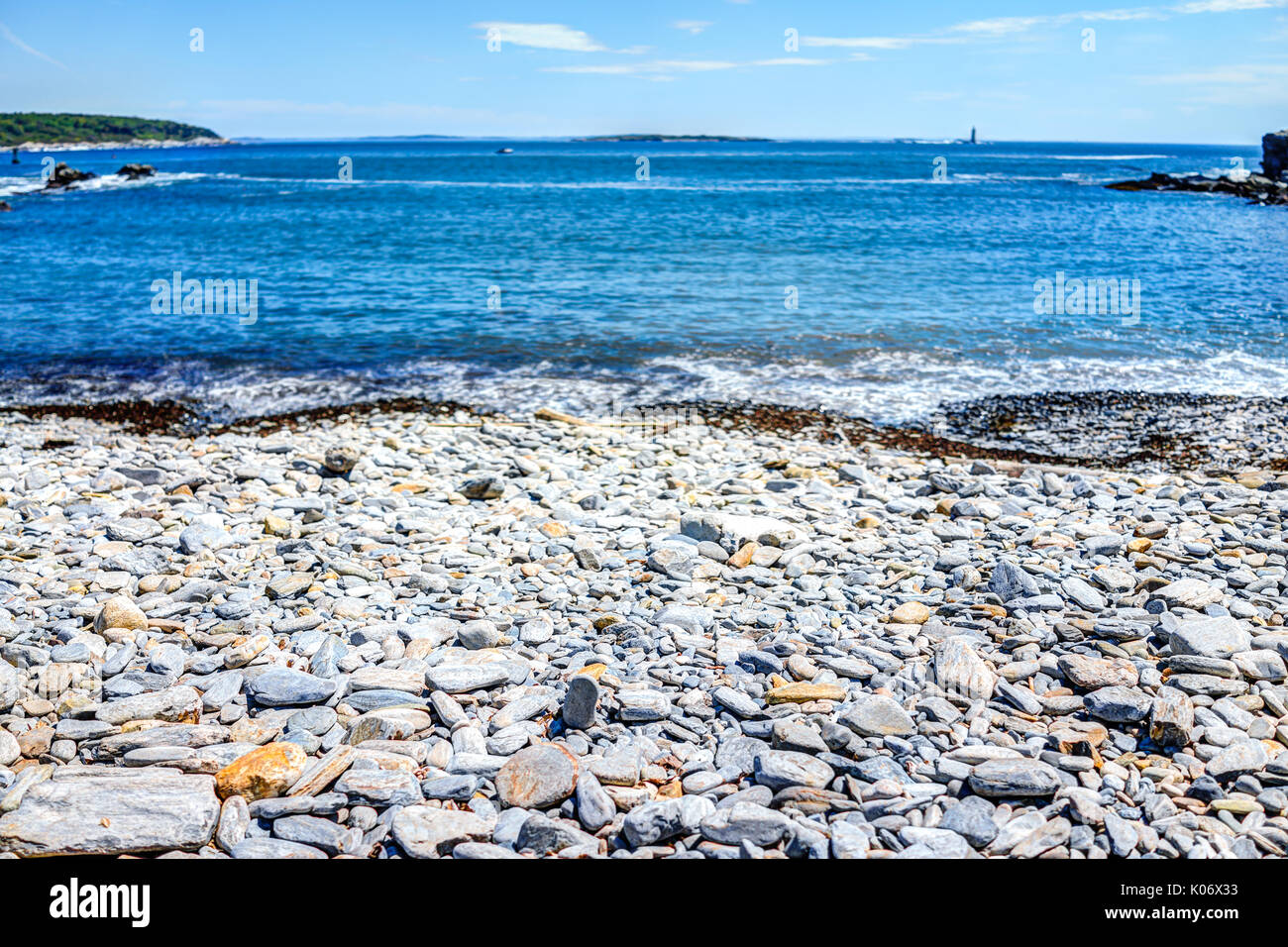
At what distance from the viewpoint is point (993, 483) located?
26.5ft

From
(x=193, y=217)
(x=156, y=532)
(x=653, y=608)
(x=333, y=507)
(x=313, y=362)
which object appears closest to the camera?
(x=653, y=608)

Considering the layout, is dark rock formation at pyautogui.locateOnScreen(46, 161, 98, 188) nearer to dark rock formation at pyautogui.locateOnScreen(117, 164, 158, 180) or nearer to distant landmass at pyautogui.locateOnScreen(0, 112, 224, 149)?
dark rock formation at pyautogui.locateOnScreen(117, 164, 158, 180)

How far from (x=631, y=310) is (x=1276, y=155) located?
69570 millimetres

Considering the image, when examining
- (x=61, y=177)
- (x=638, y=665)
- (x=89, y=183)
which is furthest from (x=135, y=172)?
(x=638, y=665)

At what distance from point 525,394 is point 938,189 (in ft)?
214

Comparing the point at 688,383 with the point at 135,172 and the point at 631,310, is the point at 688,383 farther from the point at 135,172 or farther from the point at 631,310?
the point at 135,172
